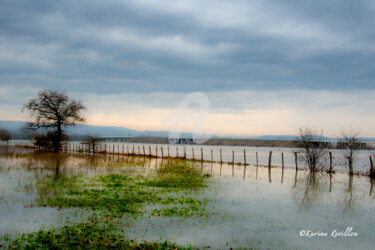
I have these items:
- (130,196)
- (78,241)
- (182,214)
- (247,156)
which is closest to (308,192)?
(182,214)

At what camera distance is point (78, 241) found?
33.4ft

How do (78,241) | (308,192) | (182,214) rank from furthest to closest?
(308,192) → (182,214) → (78,241)

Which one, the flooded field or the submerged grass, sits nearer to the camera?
the flooded field

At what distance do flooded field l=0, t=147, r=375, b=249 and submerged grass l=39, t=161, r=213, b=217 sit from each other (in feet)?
0.15

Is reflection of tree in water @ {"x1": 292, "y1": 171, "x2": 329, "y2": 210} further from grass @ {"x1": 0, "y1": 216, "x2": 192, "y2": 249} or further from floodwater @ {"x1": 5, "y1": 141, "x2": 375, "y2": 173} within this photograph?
grass @ {"x1": 0, "y1": 216, "x2": 192, "y2": 249}

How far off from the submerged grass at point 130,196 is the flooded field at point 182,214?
0.05m

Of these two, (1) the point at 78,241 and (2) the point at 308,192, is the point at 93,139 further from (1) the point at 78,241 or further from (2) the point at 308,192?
(1) the point at 78,241

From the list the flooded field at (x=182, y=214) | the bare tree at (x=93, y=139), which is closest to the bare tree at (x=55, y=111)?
the bare tree at (x=93, y=139)

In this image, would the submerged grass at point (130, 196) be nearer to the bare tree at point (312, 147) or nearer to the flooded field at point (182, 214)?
the flooded field at point (182, 214)

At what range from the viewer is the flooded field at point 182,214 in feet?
36.2

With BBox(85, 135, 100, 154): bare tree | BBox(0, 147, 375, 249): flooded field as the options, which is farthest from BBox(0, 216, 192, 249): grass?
BBox(85, 135, 100, 154): bare tree

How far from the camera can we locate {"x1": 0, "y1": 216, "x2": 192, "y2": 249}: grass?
9.80m

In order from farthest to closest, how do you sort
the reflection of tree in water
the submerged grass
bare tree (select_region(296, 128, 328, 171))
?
1. bare tree (select_region(296, 128, 328, 171))
2. the reflection of tree in water
3. the submerged grass

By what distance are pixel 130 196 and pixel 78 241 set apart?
7.68 meters
